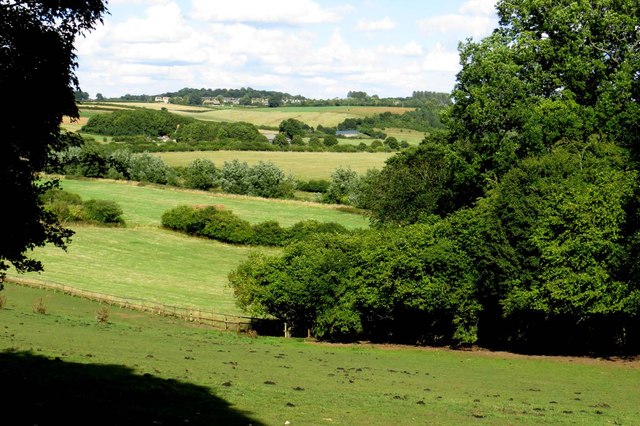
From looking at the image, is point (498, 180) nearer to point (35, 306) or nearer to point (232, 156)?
point (35, 306)

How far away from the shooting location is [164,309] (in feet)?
198

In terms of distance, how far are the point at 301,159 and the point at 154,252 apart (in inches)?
3240

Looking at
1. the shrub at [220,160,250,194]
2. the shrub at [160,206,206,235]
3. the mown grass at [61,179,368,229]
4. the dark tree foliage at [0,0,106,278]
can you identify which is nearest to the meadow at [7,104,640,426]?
the dark tree foliage at [0,0,106,278]

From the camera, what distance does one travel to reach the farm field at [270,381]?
23938mm

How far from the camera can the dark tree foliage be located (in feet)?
63.1

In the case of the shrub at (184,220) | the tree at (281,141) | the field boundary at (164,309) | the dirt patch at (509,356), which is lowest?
the field boundary at (164,309)

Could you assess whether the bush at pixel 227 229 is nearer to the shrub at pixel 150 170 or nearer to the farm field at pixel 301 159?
the shrub at pixel 150 170

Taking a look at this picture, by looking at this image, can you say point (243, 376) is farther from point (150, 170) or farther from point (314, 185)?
point (314, 185)

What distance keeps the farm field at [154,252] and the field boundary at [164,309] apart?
7.20 ft

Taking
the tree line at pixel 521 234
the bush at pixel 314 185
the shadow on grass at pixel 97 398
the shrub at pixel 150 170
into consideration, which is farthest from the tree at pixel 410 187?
the shrub at pixel 150 170

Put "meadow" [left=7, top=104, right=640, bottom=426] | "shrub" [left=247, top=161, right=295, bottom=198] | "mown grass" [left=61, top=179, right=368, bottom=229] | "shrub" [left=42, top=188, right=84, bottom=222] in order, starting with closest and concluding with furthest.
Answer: "meadow" [left=7, top=104, right=640, bottom=426] < "shrub" [left=42, top=188, right=84, bottom=222] < "mown grass" [left=61, top=179, right=368, bottom=229] < "shrub" [left=247, top=161, right=295, bottom=198]

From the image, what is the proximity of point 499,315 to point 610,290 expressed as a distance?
30.9 ft

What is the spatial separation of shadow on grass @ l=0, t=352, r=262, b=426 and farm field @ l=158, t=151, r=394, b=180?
123 meters

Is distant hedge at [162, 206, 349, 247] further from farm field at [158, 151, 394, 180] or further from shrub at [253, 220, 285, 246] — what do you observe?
farm field at [158, 151, 394, 180]
